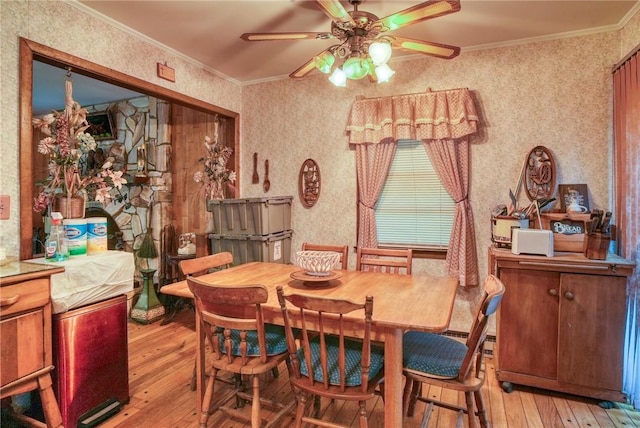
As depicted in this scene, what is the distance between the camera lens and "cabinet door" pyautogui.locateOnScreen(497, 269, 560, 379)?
94.0 inches

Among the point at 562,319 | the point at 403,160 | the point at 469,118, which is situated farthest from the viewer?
the point at 403,160

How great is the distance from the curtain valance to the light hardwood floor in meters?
2.05

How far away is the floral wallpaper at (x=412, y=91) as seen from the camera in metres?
2.23

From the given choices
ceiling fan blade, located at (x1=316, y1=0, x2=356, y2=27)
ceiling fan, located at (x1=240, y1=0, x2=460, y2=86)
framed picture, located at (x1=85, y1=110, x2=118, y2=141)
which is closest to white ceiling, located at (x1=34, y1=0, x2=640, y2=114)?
ceiling fan, located at (x1=240, y1=0, x2=460, y2=86)

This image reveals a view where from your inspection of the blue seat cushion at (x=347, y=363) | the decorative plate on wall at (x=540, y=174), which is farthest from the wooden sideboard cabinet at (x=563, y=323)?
the blue seat cushion at (x=347, y=363)

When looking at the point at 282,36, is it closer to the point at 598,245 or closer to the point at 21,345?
the point at 21,345

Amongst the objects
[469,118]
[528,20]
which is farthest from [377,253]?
[528,20]

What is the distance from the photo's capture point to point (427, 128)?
3.21 m

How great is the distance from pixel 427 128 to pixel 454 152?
33 centimetres

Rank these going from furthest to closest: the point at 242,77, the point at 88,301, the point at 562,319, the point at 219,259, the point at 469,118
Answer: the point at 242,77 → the point at 469,118 → the point at 219,259 → the point at 562,319 → the point at 88,301

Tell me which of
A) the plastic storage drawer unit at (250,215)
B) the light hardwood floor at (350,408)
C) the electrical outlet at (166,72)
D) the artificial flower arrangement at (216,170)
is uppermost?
the electrical outlet at (166,72)

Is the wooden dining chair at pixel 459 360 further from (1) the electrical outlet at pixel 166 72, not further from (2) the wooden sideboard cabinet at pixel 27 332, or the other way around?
(1) the electrical outlet at pixel 166 72

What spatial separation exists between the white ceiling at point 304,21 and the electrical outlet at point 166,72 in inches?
7.5

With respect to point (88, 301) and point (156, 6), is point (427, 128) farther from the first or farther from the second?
point (88, 301)
